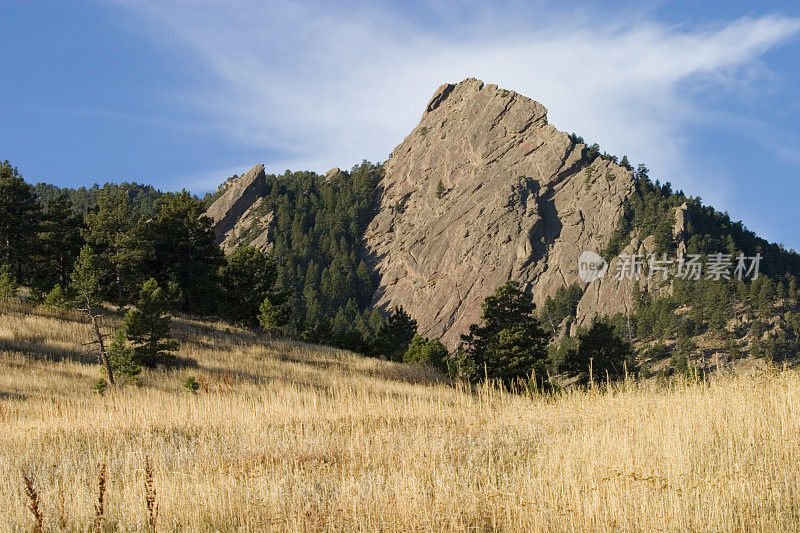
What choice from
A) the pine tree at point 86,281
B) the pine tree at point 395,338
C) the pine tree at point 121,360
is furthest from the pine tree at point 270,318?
the pine tree at point 121,360

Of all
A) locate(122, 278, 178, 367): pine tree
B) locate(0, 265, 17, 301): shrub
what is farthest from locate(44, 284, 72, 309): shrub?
locate(122, 278, 178, 367): pine tree

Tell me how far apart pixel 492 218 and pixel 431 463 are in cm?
15504

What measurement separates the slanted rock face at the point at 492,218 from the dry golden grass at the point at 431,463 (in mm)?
128859

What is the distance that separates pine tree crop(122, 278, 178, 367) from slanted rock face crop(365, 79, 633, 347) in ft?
378

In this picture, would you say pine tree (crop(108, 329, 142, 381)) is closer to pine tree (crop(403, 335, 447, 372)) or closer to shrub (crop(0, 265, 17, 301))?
shrub (crop(0, 265, 17, 301))

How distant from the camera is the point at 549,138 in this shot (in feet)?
566

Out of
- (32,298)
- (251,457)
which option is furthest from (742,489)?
(32,298)

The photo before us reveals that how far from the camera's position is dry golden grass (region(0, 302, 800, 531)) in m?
6.18

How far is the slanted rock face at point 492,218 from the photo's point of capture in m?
150

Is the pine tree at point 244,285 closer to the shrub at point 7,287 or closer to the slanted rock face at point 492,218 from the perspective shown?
the shrub at point 7,287

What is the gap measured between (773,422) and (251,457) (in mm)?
6868

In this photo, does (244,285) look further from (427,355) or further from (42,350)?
(42,350)

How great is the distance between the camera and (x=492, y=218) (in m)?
161

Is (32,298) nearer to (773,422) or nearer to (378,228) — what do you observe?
(773,422)
